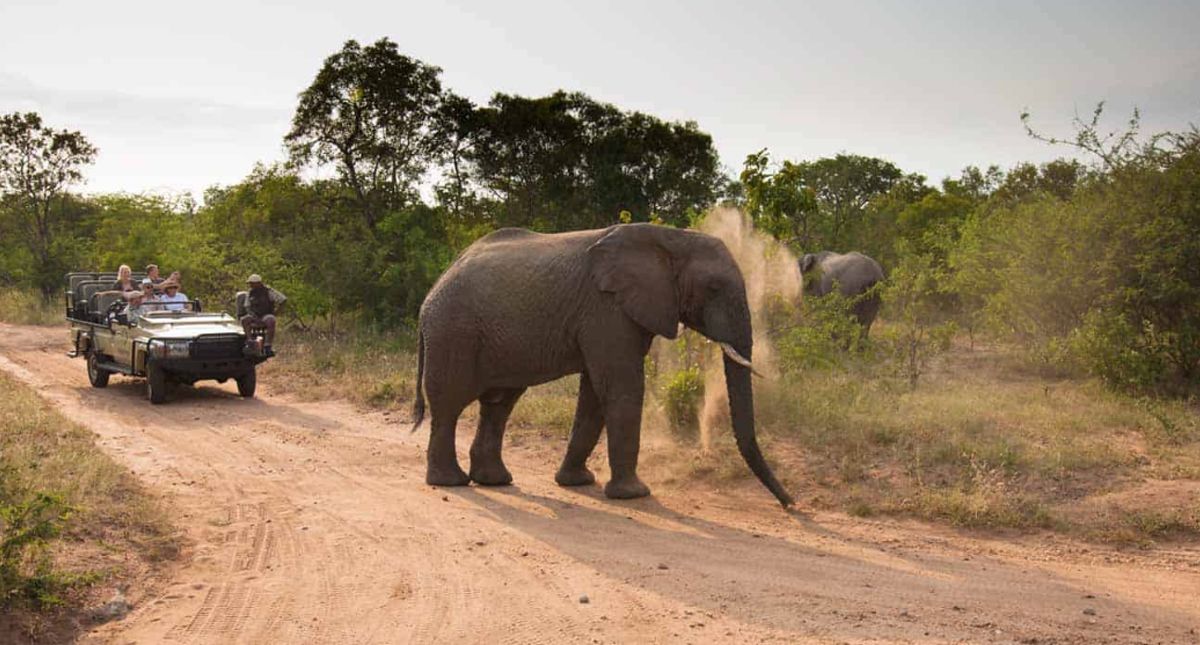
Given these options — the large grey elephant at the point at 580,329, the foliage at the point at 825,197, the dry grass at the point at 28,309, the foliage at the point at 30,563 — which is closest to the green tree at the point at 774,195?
the foliage at the point at 825,197

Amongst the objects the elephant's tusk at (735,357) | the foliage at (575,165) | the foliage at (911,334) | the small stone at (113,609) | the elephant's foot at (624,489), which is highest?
the foliage at (575,165)

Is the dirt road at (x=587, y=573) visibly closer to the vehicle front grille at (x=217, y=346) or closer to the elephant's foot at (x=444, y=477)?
the elephant's foot at (x=444, y=477)

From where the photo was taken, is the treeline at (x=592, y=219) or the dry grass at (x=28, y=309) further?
the dry grass at (x=28, y=309)

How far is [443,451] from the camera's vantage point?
9773mm

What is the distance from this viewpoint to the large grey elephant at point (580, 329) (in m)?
8.83

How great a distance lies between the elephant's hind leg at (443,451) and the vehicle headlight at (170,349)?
21.2 feet

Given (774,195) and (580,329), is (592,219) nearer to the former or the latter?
(774,195)

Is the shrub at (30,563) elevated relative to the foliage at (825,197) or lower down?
lower down

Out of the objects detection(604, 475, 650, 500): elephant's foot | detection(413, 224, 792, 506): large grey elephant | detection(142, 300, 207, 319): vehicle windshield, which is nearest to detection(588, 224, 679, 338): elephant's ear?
detection(413, 224, 792, 506): large grey elephant

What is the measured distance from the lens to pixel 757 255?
12055 mm

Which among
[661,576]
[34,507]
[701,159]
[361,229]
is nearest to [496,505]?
[661,576]

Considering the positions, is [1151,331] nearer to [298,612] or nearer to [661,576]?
[661,576]

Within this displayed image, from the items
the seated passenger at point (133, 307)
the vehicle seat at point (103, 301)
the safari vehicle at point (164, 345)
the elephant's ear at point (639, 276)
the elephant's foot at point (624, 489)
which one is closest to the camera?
the elephant's ear at point (639, 276)

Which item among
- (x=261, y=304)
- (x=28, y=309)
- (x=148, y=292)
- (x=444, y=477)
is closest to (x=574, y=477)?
(x=444, y=477)
